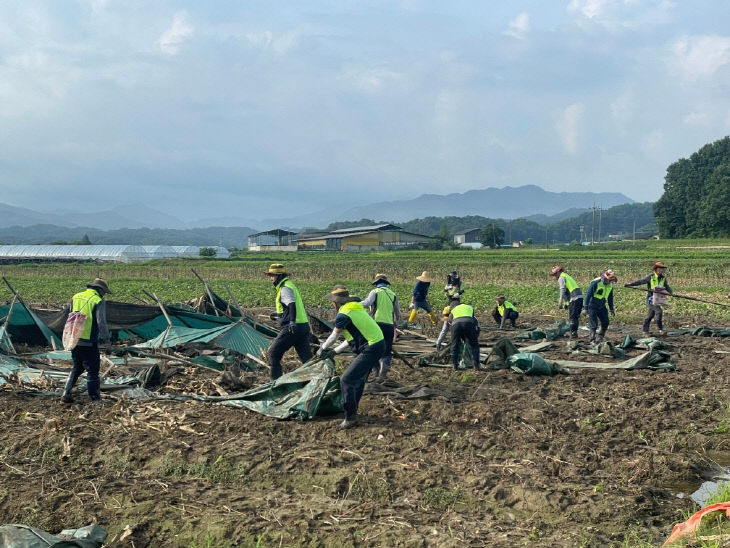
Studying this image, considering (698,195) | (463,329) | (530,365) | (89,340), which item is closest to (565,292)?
(530,365)

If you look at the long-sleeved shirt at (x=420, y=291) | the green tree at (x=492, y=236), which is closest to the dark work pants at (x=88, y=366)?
the long-sleeved shirt at (x=420, y=291)

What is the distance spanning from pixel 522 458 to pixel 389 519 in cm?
191

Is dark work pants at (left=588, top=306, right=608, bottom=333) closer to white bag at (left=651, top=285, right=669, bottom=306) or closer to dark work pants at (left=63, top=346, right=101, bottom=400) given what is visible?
white bag at (left=651, top=285, right=669, bottom=306)

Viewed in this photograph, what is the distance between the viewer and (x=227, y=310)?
14109 millimetres

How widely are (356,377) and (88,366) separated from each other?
11.6 feet

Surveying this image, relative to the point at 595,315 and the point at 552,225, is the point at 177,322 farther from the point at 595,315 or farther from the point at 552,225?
the point at 552,225

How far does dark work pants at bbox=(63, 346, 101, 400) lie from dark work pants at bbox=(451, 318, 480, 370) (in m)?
5.07

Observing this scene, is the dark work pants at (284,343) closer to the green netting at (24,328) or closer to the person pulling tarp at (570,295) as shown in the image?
the green netting at (24,328)

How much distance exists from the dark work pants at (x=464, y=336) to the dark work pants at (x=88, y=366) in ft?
16.6

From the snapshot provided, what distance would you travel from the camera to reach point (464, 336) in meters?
9.86

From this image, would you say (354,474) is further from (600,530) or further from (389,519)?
(600,530)

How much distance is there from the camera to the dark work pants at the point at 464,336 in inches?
378

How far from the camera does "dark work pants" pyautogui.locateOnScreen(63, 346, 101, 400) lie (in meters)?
7.91

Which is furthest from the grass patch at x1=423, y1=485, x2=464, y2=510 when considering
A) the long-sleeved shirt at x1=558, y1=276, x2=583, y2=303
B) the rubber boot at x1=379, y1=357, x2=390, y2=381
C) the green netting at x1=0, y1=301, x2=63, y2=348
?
the green netting at x1=0, y1=301, x2=63, y2=348
